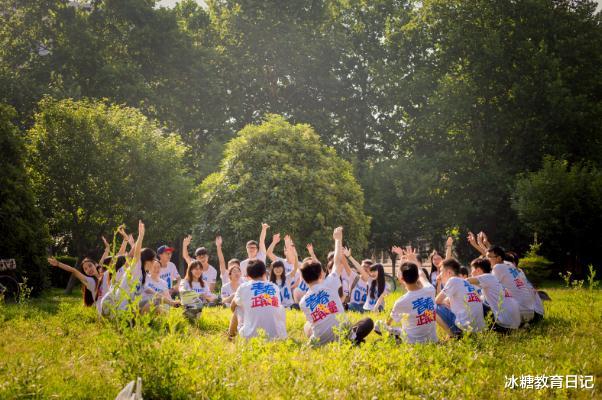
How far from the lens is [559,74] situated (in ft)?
114

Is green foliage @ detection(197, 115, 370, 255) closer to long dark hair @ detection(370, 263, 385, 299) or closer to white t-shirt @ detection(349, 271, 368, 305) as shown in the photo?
white t-shirt @ detection(349, 271, 368, 305)

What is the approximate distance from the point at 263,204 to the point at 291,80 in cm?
2052

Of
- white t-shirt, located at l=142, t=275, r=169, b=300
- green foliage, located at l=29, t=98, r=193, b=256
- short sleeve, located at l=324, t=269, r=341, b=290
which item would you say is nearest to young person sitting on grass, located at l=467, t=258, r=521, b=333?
short sleeve, located at l=324, t=269, r=341, b=290

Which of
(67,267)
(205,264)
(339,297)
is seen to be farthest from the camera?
(205,264)

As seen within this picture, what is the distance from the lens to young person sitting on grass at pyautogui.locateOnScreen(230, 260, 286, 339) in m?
10.2

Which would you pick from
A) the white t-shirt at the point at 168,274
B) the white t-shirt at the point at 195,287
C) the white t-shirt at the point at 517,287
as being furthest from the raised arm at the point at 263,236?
the white t-shirt at the point at 517,287

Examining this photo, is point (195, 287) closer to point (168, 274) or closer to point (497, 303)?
point (168, 274)

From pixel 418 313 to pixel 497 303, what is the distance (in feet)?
8.80

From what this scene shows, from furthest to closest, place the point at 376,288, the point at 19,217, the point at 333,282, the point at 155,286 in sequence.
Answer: the point at 19,217 → the point at 376,288 → the point at 155,286 → the point at 333,282

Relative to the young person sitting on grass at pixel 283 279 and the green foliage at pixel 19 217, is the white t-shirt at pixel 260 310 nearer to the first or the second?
the young person sitting on grass at pixel 283 279

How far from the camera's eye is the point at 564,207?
103 ft

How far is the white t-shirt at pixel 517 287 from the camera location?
490 inches

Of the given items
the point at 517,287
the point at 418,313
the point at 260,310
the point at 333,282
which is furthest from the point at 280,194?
the point at 418,313

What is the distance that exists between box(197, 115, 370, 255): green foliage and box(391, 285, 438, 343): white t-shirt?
1813 centimetres
